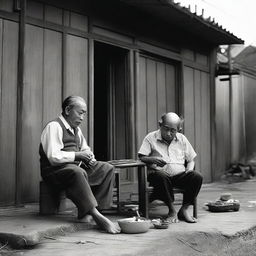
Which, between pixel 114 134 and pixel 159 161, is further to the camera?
pixel 114 134

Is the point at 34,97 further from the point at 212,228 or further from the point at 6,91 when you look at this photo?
the point at 212,228

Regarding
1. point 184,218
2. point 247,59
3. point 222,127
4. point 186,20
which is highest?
point 247,59

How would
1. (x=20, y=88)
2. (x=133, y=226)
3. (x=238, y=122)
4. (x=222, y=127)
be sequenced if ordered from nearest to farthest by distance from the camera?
(x=133, y=226) < (x=20, y=88) < (x=222, y=127) < (x=238, y=122)

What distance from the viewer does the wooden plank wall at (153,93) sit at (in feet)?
29.9

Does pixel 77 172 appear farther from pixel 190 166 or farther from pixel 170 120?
pixel 190 166

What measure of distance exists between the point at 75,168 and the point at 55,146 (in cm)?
38

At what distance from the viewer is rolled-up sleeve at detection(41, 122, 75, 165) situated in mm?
5270

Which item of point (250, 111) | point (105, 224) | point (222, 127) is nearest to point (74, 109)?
point (105, 224)

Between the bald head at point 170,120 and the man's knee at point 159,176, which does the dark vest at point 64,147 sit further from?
the bald head at point 170,120

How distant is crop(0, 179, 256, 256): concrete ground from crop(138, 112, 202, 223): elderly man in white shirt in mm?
308

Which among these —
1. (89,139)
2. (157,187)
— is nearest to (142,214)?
(157,187)

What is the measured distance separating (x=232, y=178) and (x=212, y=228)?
23.7ft

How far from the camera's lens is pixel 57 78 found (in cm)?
721

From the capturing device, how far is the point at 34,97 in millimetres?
6812
